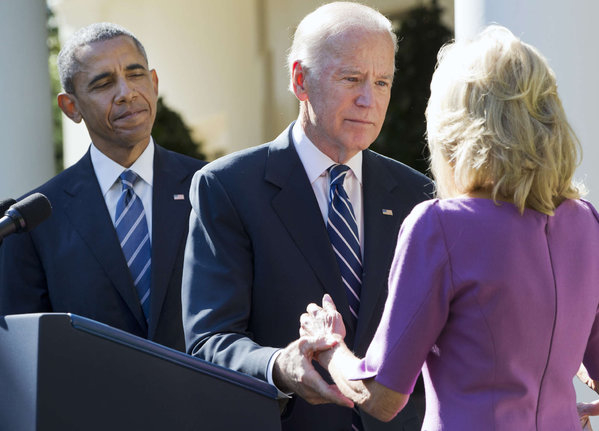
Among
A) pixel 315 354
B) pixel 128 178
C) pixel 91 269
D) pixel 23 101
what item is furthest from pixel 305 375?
pixel 23 101

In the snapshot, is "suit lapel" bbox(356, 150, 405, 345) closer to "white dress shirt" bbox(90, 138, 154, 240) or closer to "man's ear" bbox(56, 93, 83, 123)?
"white dress shirt" bbox(90, 138, 154, 240)

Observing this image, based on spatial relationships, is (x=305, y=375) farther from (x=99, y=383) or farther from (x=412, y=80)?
(x=412, y=80)

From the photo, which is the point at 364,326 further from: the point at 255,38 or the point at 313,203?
the point at 255,38

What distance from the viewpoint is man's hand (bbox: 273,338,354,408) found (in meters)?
2.19

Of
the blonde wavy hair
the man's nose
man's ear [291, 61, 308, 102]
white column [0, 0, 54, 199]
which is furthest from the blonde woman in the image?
white column [0, 0, 54, 199]

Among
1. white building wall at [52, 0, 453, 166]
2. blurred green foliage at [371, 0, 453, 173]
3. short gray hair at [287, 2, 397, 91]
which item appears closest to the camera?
short gray hair at [287, 2, 397, 91]

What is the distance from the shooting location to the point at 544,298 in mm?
1916

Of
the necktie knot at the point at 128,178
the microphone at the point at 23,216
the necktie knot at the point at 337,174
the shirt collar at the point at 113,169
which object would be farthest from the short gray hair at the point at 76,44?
the microphone at the point at 23,216

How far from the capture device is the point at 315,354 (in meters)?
2.26

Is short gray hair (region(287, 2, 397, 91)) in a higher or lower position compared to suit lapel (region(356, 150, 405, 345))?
higher

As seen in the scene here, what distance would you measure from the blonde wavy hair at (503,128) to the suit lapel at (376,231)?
0.70 metres

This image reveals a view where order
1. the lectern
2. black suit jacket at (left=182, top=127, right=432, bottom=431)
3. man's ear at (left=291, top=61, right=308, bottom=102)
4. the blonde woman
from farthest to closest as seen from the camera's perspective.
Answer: man's ear at (left=291, top=61, right=308, bottom=102) < black suit jacket at (left=182, top=127, right=432, bottom=431) < the blonde woman < the lectern

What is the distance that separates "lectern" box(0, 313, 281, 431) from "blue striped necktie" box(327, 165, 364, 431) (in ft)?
2.44

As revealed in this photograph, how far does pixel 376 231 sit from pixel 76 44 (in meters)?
1.68
